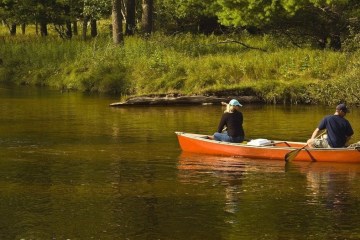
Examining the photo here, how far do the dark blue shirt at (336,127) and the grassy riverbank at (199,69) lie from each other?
11685 millimetres

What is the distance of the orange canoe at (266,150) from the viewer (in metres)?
19.3

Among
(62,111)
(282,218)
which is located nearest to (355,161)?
(282,218)

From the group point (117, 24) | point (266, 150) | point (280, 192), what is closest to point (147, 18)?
point (117, 24)

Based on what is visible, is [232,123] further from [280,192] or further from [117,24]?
[117,24]

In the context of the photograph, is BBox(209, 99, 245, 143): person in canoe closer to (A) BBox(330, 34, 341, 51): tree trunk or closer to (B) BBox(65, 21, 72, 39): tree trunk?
(A) BBox(330, 34, 341, 51): tree trunk

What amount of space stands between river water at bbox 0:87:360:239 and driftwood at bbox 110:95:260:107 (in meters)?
4.49

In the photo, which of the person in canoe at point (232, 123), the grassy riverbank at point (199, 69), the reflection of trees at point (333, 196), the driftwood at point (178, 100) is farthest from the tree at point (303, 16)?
the reflection of trees at point (333, 196)

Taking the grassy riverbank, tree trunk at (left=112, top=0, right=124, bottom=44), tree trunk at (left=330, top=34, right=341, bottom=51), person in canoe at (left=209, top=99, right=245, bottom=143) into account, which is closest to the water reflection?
person in canoe at (left=209, top=99, right=245, bottom=143)

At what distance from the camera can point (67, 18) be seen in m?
52.5

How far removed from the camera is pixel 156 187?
1650 centimetres

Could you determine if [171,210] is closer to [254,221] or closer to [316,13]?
[254,221]

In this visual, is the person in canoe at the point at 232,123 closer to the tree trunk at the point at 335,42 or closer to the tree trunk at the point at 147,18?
the tree trunk at the point at 335,42

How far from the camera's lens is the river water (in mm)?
13234

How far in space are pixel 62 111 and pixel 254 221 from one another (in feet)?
58.7
